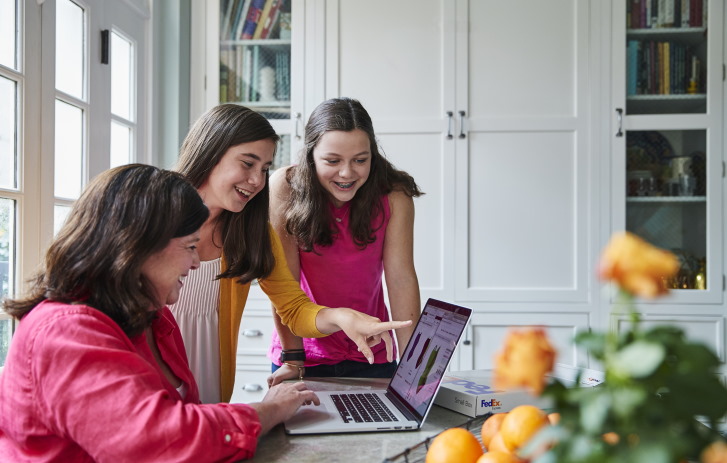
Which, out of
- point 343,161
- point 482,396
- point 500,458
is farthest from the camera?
point 343,161

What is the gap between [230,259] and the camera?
1.53 m

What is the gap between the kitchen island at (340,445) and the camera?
976 mm

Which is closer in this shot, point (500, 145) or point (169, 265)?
point (169, 265)

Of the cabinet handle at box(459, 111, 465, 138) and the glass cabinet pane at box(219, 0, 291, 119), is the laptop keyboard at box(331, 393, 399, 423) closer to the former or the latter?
the cabinet handle at box(459, 111, 465, 138)

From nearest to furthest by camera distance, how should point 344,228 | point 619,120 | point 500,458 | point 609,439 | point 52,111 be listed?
point 609,439 → point 500,458 → point 344,228 → point 52,111 → point 619,120

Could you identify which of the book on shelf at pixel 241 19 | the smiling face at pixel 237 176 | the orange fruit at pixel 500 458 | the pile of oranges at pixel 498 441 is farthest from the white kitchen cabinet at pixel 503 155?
the orange fruit at pixel 500 458

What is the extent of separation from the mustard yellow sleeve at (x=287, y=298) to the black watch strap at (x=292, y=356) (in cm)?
11

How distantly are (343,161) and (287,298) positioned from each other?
376 millimetres

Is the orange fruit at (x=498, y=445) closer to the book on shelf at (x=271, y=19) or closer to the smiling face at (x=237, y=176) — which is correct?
the smiling face at (x=237, y=176)

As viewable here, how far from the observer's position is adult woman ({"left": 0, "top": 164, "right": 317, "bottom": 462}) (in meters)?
0.83

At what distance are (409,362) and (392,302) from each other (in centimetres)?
56

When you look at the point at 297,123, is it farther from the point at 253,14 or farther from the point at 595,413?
the point at 595,413

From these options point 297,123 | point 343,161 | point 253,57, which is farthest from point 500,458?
point 253,57

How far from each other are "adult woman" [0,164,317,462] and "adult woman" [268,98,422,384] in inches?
28.2
